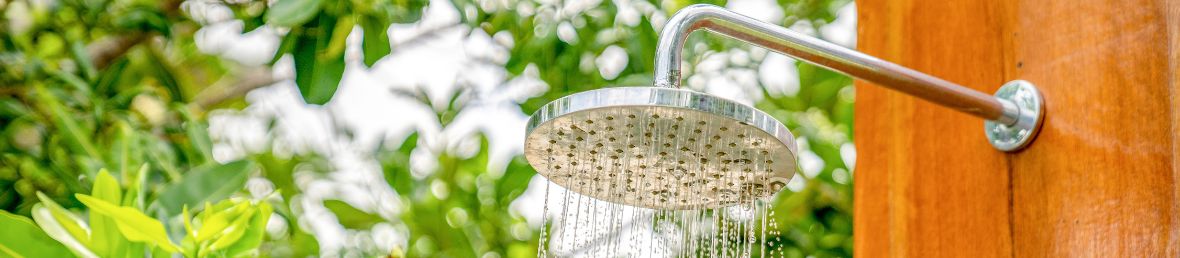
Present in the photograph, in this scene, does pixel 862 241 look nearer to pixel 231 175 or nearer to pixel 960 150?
pixel 960 150

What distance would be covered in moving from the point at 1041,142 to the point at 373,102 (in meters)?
1.04

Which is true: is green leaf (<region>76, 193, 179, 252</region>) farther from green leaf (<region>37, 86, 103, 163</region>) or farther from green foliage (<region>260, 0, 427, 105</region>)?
green leaf (<region>37, 86, 103, 163</region>)

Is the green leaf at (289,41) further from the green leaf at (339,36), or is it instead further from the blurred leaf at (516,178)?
the blurred leaf at (516,178)

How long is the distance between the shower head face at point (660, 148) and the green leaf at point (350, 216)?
776 millimetres

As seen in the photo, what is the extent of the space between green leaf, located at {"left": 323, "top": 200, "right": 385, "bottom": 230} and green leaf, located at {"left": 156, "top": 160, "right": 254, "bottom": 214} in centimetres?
53

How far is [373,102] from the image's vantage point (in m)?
1.60

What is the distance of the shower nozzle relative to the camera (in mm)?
540

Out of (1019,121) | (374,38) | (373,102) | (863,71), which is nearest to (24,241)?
(374,38)

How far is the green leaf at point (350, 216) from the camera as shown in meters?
1.39

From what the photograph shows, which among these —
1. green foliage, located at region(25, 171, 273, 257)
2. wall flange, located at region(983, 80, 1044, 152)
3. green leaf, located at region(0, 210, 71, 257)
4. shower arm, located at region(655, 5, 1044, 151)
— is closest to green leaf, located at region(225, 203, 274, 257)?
green foliage, located at region(25, 171, 273, 257)

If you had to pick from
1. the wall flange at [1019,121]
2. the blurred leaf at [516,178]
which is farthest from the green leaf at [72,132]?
the wall flange at [1019,121]

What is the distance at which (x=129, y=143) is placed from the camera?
1017 millimetres

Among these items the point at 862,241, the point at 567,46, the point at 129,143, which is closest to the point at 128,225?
the point at 129,143

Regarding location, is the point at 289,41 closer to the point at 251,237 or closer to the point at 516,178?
the point at 251,237
